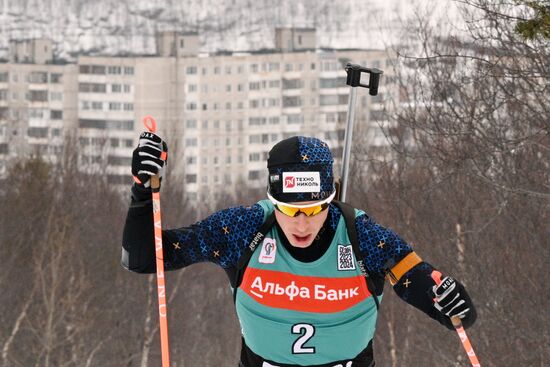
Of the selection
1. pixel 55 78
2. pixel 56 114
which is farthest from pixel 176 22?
pixel 56 114

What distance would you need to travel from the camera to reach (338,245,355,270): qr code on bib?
436cm

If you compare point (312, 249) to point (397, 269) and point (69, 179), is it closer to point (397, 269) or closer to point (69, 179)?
point (397, 269)

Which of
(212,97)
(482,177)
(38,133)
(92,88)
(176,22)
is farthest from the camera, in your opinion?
(176,22)

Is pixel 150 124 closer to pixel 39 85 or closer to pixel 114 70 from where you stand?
pixel 39 85

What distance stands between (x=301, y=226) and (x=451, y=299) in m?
0.62

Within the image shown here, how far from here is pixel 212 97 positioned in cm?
10119

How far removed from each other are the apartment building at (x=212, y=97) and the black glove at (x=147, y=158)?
3323 inches

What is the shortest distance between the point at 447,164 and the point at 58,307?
18658mm

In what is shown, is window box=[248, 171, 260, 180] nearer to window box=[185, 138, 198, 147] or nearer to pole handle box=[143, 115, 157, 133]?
window box=[185, 138, 198, 147]

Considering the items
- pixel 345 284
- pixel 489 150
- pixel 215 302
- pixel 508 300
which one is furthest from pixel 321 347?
pixel 215 302

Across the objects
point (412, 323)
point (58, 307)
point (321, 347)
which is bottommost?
point (58, 307)

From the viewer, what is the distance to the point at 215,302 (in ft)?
144

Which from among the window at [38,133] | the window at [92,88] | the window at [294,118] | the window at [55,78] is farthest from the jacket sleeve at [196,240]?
the window at [92,88]

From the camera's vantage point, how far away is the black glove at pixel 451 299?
4227 mm
